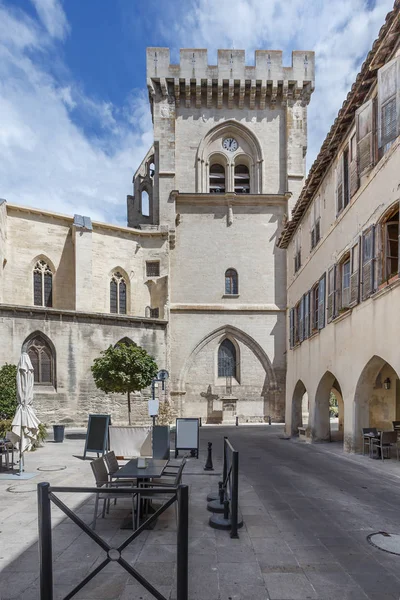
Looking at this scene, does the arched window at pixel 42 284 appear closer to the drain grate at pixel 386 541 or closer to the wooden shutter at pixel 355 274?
the wooden shutter at pixel 355 274

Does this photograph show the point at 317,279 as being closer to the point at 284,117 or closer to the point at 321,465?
the point at 321,465

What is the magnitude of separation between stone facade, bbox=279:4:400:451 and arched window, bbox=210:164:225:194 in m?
15.6

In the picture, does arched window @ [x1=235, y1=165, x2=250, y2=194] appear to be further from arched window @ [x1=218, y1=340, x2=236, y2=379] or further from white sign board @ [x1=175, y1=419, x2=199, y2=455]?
white sign board @ [x1=175, y1=419, x2=199, y2=455]

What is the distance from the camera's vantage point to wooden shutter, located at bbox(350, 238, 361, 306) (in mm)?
12508

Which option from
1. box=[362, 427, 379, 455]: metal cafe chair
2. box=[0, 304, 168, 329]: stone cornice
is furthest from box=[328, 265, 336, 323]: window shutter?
box=[0, 304, 168, 329]: stone cornice

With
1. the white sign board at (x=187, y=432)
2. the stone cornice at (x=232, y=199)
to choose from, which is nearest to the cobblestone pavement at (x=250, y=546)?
the white sign board at (x=187, y=432)

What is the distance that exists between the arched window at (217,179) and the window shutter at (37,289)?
14679mm

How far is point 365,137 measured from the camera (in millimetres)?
12000

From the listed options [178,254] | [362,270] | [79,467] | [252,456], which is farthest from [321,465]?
[178,254]

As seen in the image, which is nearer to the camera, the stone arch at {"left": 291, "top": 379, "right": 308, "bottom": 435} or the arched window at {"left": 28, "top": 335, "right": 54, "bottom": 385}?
the stone arch at {"left": 291, "top": 379, "right": 308, "bottom": 435}

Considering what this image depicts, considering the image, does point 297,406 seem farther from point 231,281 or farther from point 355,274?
point 231,281

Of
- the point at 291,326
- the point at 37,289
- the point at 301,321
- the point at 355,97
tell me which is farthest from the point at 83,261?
the point at 355,97

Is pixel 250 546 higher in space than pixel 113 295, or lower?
lower

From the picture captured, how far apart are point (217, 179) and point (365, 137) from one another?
23.1 meters
